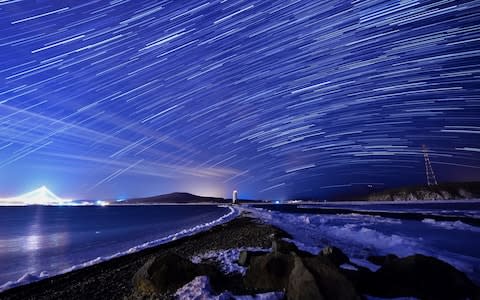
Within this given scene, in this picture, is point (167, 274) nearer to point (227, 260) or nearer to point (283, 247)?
point (227, 260)

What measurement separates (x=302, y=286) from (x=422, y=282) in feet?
14.7

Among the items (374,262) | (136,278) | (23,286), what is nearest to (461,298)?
(374,262)

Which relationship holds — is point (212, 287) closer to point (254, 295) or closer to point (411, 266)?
point (254, 295)

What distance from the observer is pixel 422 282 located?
9656 millimetres

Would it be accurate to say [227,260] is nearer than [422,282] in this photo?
No

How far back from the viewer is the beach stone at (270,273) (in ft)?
32.2

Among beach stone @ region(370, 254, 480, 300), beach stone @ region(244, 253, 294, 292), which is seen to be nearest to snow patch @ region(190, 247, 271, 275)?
beach stone @ region(244, 253, 294, 292)

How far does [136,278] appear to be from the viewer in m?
11.0

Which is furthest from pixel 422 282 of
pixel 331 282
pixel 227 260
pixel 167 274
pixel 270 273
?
pixel 227 260

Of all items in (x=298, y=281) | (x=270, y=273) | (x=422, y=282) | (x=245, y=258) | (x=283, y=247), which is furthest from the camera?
(x=283, y=247)

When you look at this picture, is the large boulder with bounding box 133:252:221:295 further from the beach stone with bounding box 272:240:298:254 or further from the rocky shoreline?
the beach stone with bounding box 272:240:298:254

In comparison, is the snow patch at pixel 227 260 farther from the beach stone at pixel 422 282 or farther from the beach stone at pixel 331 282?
the beach stone at pixel 422 282

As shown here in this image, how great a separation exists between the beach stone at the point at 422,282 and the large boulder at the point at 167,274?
18.0 feet

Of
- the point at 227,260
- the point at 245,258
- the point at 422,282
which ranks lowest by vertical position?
the point at 227,260
